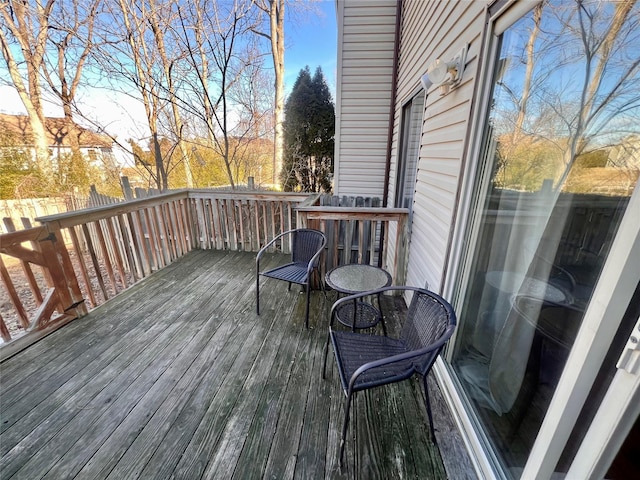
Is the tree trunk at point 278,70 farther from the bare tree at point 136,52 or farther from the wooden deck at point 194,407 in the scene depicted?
the wooden deck at point 194,407

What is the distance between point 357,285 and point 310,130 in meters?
5.88

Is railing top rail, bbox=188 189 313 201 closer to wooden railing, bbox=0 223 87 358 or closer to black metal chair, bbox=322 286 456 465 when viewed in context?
wooden railing, bbox=0 223 87 358

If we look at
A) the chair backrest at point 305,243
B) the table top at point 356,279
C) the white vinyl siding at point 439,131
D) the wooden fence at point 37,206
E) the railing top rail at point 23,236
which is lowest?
the wooden fence at point 37,206

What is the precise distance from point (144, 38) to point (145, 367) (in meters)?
6.36

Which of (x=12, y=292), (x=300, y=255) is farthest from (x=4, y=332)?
(x=300, y=255)

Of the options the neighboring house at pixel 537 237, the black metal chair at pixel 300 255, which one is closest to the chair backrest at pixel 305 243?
the black metal chair at pixel 300 255

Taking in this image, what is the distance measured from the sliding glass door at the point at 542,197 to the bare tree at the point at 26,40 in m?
8.21

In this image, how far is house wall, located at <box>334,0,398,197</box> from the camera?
391 cm

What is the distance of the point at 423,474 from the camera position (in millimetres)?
1258

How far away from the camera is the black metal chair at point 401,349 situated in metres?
1.20

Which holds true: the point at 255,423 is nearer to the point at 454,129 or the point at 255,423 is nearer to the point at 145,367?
the point at 145,367

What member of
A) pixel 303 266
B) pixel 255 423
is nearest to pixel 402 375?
pixel 255 423

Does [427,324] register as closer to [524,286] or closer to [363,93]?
[524,286]

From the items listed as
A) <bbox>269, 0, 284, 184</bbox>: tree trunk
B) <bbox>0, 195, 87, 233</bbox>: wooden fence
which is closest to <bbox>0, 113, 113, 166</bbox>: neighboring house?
<bbox>0, 195, 87, 233</bbox>: wooden fence
